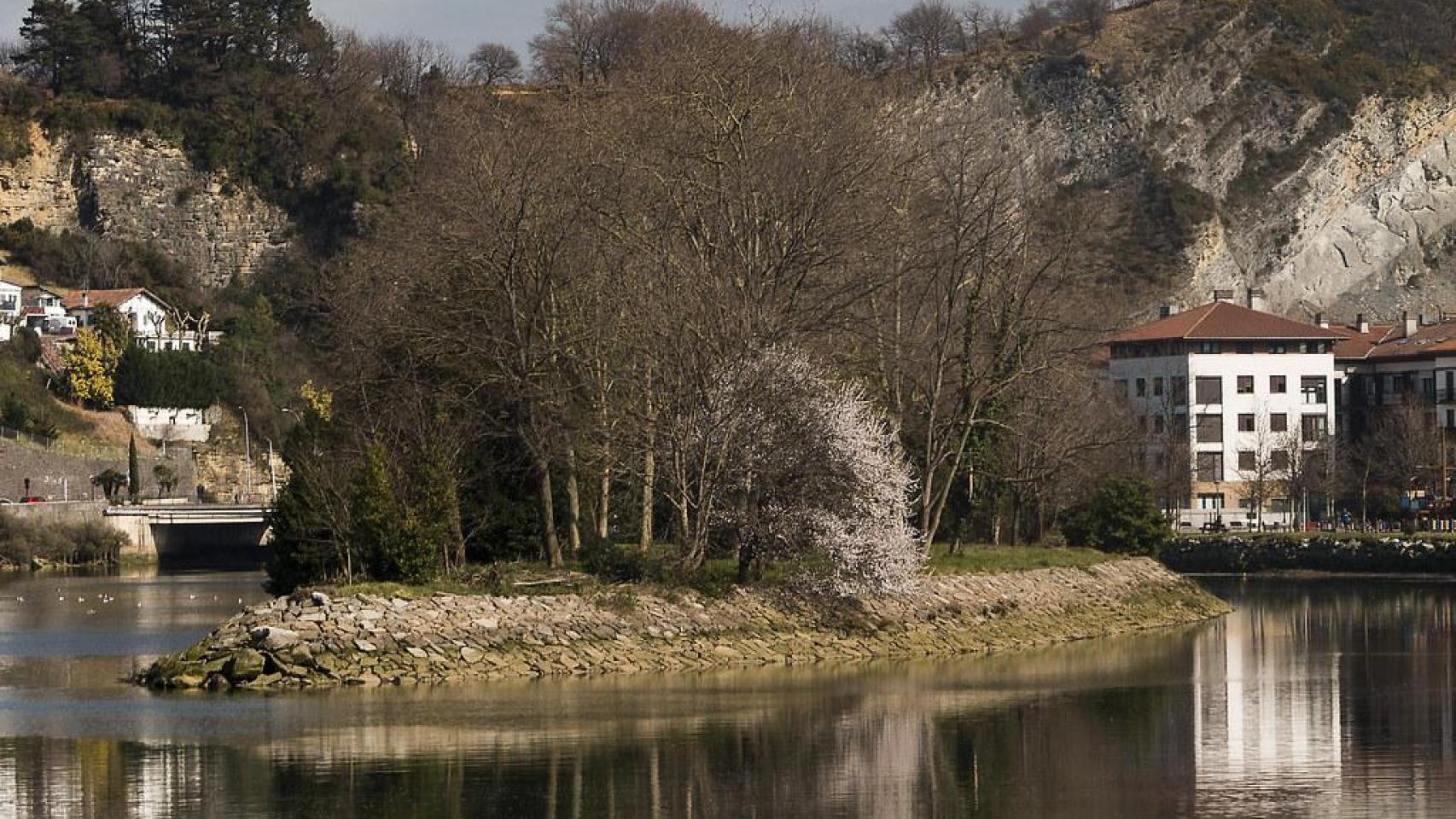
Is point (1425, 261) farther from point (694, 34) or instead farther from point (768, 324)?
point (768, 324)

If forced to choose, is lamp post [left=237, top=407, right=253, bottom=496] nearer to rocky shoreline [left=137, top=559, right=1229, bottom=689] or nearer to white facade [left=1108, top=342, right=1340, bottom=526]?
white facade [left=1108, top=342, right=1340, bottom=526]

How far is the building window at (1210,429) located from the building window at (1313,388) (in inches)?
165

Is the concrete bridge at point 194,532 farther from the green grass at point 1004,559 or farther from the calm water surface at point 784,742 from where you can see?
the calm water surface at point 784,742

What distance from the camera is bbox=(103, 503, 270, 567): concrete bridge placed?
99.5m

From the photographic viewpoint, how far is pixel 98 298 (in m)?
130

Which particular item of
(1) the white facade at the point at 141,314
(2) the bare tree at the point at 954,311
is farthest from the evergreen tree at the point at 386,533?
(1) the white facade at the point at 141,314

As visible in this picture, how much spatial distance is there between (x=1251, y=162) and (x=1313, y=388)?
47609mm

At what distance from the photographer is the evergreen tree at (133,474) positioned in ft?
351

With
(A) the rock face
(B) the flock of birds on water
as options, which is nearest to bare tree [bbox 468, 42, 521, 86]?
(A) the rock face

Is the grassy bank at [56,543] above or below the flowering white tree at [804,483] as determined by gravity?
below

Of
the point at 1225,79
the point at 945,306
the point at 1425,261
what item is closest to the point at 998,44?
the point at 1225,79

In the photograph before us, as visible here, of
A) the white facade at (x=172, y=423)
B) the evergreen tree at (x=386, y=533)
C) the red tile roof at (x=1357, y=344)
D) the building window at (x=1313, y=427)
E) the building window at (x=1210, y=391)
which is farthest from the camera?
the white facade at (x=172, y=423)

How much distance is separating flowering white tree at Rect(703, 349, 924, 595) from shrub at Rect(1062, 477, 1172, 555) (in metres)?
20.3

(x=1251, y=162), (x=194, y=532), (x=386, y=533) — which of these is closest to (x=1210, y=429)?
(x=194, y=532)
